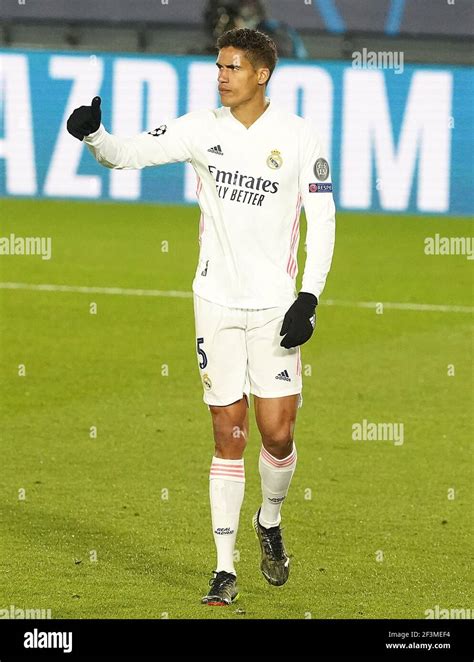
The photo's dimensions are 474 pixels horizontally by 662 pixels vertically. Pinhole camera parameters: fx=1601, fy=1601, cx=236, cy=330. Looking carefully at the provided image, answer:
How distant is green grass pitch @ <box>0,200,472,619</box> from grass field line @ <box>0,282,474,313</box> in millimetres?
162

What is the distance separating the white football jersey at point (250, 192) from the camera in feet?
22.5

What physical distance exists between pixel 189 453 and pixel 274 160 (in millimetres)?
3374

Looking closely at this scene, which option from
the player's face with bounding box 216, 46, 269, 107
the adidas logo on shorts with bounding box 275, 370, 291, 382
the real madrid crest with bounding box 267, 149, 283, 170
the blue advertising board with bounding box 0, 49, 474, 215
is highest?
the blue advertising board with bounding box 0, 49, 474, 215

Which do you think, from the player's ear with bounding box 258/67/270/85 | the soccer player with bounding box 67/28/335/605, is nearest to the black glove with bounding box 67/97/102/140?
the soccer player with bounding box 67/28/335/605

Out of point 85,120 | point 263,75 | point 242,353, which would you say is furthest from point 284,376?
point 85,120

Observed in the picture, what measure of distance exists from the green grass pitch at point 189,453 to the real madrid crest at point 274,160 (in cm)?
187

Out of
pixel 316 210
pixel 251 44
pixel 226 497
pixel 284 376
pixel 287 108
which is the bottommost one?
pixel 226 497

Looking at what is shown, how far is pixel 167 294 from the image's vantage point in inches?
615

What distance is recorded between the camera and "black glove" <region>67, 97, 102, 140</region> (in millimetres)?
Result: 6574

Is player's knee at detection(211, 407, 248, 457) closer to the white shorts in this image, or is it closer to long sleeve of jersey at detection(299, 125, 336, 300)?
the white shorts

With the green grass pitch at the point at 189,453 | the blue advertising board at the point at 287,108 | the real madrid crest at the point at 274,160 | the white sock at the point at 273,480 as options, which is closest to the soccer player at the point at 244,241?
the real madrid crest at the point at 274,160

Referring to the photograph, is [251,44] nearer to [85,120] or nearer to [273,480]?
[85,120]

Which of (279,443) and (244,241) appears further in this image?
(279,443)

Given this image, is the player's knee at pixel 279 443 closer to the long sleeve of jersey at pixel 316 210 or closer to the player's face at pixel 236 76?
the long sleeve of jersey at pixel 316 210
